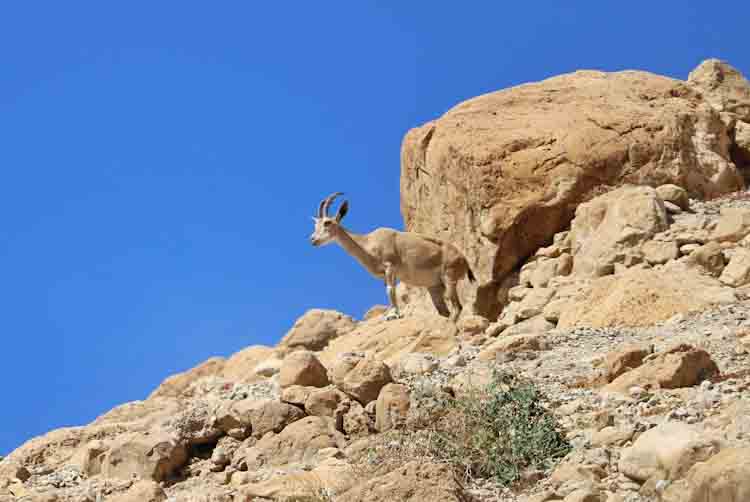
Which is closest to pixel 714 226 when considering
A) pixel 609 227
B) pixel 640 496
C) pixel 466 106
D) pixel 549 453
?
pixel 609 227

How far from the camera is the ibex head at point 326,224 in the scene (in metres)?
22.0

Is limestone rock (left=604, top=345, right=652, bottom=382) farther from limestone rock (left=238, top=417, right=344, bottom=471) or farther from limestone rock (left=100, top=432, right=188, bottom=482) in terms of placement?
limestone rock (left=100, top=432, right=188, bottom=482)

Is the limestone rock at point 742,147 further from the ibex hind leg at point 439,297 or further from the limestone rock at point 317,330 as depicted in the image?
the limestone rock at point 317,330

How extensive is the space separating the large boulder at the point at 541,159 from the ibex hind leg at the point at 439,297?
1.67 feet

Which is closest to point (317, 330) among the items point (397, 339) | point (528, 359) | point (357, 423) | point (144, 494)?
point (397, 339)

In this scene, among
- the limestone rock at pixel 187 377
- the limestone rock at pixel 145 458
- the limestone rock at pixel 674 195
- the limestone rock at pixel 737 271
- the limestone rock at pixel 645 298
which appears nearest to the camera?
the limestone rock at pixel 145 458

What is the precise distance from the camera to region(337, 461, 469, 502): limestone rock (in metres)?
9.14

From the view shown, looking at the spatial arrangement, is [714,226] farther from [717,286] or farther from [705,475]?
[705,475]

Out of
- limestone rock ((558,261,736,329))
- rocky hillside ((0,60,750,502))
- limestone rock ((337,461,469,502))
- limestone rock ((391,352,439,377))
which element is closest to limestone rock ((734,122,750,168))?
rocky hillside ((0,60,750,502))

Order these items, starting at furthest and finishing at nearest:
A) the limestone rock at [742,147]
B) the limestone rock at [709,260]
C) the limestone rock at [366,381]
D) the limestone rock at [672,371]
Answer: the limestone rock at [742,147] < the limestone rock at [709,260] < the limestone rock at [366,381] < the limestone rock at [672,371]

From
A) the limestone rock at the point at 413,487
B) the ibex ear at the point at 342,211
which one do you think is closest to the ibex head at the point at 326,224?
the ibex ear at the point at 342,211

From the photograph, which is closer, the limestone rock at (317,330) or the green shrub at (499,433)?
the green shrub at (499,433)

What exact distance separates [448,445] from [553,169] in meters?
10.4

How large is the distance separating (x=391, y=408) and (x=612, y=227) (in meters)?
7.63
